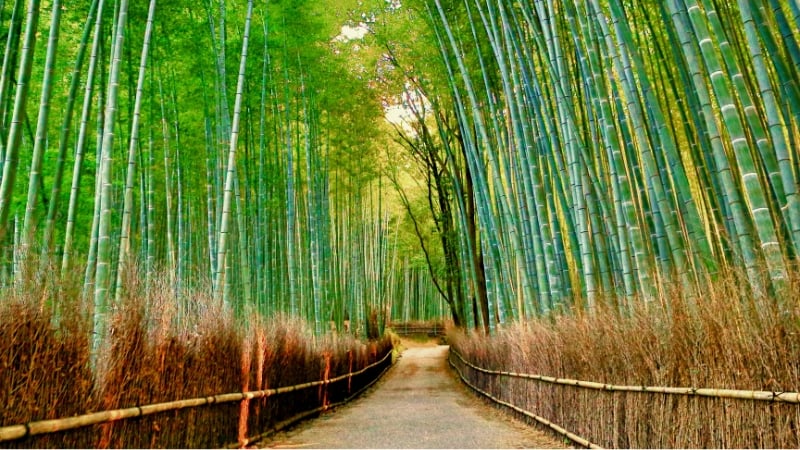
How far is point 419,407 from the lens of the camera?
7.11 m

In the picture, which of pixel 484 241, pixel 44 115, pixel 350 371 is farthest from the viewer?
pixel 350 371

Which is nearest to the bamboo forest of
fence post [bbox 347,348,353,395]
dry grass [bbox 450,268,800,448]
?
dry grass [bbox 450,268,800,448]

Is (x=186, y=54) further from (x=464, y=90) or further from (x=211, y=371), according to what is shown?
(x=211, y=371)

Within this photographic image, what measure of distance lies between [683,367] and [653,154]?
1.49 metres

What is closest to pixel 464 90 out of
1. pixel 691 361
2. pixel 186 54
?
pixel 186 54

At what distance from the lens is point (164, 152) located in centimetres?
737

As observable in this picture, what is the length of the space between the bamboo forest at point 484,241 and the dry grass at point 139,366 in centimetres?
1

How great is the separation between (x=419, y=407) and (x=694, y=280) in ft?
15.0

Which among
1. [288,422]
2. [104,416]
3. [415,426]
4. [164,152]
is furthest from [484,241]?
[104,416]

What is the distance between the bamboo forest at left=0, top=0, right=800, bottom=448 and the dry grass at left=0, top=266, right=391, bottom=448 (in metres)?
0.01

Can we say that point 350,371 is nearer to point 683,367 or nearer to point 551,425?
point 551,425

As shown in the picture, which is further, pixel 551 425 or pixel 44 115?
pixel 551 425

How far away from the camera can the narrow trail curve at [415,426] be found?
14.9ft

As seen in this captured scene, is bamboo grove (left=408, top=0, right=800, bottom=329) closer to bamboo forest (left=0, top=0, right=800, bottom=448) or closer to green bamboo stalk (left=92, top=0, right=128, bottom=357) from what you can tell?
bamboo forest (left=0, top=0, right=800, bottom=448)
